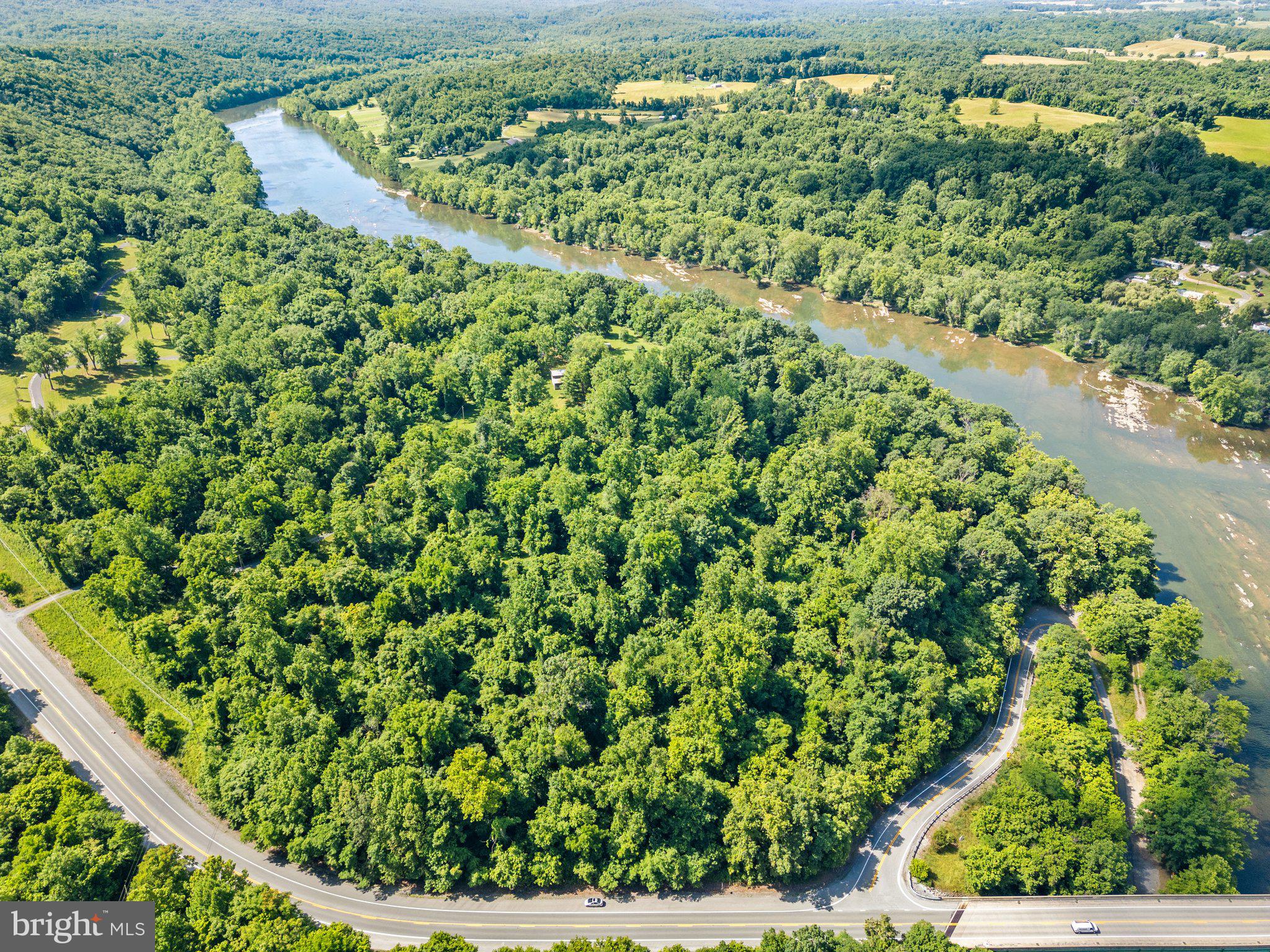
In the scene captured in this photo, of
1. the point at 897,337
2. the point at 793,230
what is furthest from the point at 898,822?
the point at 793,230

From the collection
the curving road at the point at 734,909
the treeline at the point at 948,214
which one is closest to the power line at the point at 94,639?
the curving road at the point at 734,909

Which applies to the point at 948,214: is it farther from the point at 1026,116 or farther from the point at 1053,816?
the point at 1053,816

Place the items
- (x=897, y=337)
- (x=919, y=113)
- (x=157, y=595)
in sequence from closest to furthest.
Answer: (x=157, y=595)
(x=897, y=337)
(x=919, y=113)

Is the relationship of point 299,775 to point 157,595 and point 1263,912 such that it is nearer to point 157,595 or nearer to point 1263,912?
point 157,595

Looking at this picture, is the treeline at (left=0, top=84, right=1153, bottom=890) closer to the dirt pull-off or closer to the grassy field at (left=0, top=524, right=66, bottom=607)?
the grassy field at (left=0, top=524, right=66, bottom=607)

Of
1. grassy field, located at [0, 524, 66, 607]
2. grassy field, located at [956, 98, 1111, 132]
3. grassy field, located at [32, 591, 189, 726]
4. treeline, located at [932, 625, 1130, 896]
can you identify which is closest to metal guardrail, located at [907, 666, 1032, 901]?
treeline, located at [932, 625, 1130, 896]

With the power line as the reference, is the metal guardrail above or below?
below
